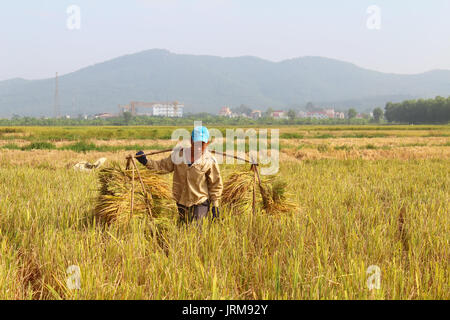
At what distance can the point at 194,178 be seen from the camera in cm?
333

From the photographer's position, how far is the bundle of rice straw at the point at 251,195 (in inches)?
146

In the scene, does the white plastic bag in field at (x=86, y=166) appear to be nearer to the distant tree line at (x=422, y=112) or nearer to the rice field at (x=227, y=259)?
the rice field at (x=227, y=259)

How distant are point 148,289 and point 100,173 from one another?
1527mm

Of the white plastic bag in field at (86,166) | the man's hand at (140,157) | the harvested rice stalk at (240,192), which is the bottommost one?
the white plastic bag in field at (86,166)

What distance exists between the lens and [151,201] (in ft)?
10.9

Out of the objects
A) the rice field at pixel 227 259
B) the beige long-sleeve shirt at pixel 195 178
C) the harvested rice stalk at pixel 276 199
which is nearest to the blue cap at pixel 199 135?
the beige long-sleeve shirt at pixel 195 178

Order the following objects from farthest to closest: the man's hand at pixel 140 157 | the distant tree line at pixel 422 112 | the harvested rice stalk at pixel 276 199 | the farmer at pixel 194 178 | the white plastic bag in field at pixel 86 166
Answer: the distant tree line at pixel 422 112, the white plastic bag in field at pixel 86 166, the harvested rice stalk at pixel 276 199, the farmer at pixel 194 178, the man's hand at pixel 140 157

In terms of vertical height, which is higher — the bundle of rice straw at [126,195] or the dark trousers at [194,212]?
the bundle of rice straw at [126,195]

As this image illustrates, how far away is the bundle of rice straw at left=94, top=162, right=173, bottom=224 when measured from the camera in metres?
3.13

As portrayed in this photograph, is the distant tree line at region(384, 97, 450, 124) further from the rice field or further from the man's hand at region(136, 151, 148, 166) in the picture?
the man's hand at region(136, 151, 148, 166)

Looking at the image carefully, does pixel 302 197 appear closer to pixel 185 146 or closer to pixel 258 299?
pixel 185 146

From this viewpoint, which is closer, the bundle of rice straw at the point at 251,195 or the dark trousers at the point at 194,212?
the dark trousers at the point at 194,212

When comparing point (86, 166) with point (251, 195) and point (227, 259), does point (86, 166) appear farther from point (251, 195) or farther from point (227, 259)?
point (227, 259)
